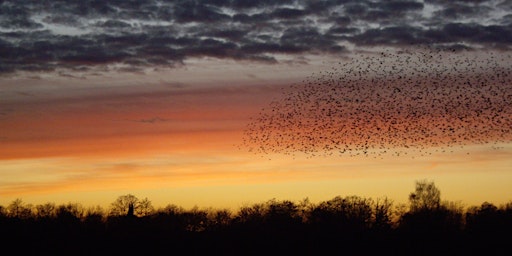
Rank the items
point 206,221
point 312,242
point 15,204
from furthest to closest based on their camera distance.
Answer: point 206,221, point 15,204, point 312,242

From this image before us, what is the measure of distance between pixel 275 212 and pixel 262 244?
55.7 m

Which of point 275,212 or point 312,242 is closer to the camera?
point 312,242

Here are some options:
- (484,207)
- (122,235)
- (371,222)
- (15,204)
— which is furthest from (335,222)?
(15,204)

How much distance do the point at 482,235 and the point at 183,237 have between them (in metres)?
46.5

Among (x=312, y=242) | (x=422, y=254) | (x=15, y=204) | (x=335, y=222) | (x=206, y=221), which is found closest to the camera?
(x=422, y=254)

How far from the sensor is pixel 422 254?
106 m

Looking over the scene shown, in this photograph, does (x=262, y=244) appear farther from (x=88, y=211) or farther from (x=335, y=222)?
(x=88, y=211)

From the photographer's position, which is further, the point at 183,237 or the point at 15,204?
the point at 15,204

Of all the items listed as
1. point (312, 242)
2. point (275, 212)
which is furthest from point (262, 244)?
point (275, 212)

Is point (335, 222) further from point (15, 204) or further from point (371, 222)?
point (15, 204)

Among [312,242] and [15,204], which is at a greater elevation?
[15,204]

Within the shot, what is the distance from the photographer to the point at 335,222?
130 m

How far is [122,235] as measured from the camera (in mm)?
116875

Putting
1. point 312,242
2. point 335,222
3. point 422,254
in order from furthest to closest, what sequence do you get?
A: point 335,222, point 312,242, point 422,254
